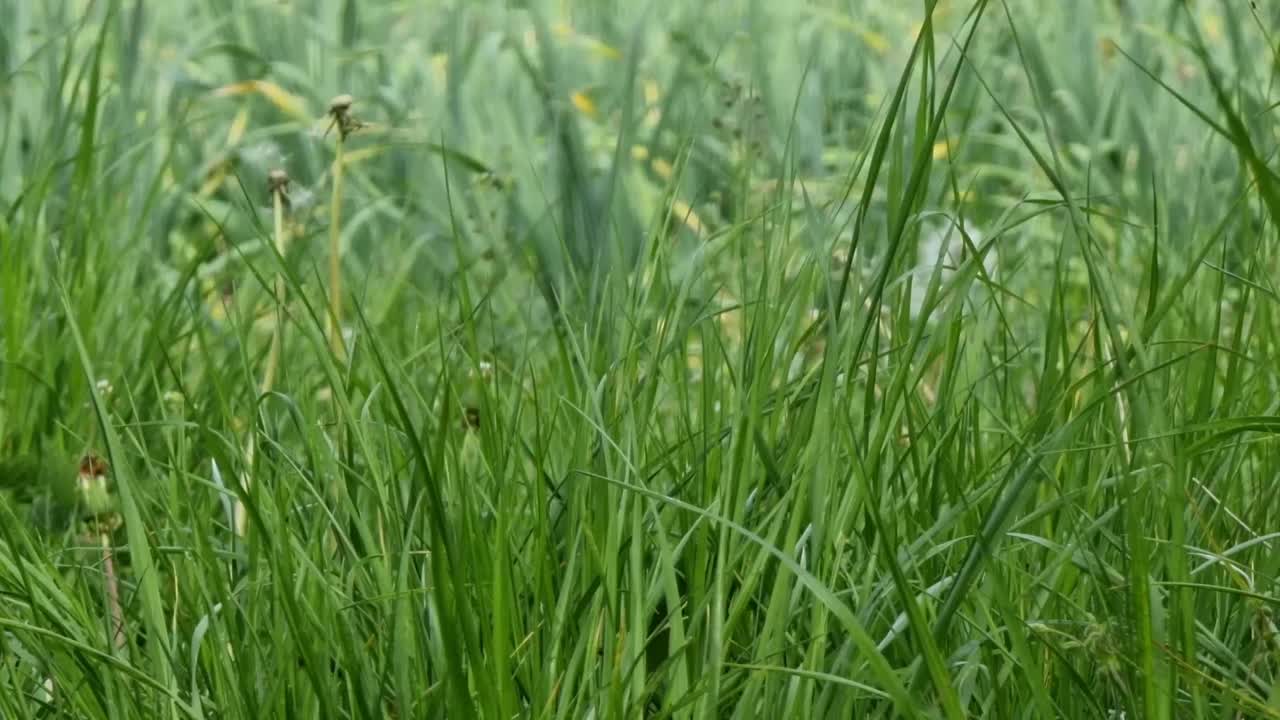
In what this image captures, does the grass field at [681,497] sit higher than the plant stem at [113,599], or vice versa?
the grass field at [681,497]

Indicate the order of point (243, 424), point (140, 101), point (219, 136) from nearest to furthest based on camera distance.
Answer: point (243, 424), point (140, 101), point (219, 136)

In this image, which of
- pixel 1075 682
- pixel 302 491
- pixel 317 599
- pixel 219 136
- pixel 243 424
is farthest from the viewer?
pixel 219 136

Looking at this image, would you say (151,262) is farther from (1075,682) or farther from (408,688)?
(1075,682)

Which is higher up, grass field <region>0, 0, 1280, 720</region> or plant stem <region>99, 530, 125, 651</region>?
grass field <region>0, 0, 1280, 720</region>

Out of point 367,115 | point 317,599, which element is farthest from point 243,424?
point 367,115

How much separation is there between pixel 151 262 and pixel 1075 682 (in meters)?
2.12

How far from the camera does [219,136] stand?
4305 mm

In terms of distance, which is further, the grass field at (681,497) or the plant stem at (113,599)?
the plant stem at (113,599)

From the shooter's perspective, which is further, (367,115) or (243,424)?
(367,115)

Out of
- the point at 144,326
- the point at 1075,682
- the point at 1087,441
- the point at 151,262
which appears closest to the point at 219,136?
the point at 151,262

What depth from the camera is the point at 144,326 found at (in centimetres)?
245

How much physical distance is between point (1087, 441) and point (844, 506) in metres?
0.40

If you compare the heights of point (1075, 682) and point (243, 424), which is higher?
point (1075, 682)

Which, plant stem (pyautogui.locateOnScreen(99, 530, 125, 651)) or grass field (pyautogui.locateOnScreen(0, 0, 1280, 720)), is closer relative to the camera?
grass field (pyautogui.locateOnScreen(0, 0, 1280, 720))
